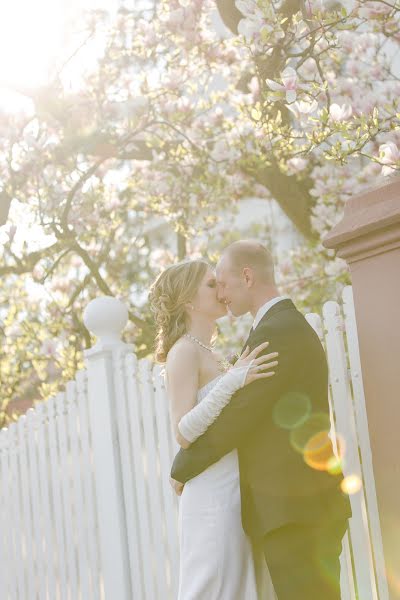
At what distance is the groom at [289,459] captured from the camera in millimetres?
3162

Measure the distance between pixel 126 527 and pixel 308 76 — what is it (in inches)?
137

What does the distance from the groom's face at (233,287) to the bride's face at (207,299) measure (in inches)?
12.2

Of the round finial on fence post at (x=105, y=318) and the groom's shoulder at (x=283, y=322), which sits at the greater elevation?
the round finial on fence post at (x=105, y=318)

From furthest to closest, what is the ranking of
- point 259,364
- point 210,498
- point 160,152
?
point 160,152 → point 210,498 → point 259,364

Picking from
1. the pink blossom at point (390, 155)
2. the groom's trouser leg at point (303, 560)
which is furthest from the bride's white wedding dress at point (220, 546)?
the pink blossom at point (390, 155)

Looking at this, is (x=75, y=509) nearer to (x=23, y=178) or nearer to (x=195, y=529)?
(x=195, y=529)

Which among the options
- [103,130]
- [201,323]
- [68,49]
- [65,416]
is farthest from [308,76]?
[201,323]

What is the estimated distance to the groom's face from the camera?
3.46 meters

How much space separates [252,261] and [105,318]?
5.79ft

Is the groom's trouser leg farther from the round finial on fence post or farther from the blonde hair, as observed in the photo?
the round finial on fence post

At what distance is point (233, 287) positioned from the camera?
3.48m

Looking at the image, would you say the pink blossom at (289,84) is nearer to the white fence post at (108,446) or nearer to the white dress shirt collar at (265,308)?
the white dress shirt collar at (265,308)

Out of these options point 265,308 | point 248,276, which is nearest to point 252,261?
point 248,276

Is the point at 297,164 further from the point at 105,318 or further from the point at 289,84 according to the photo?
the point at 289,84
